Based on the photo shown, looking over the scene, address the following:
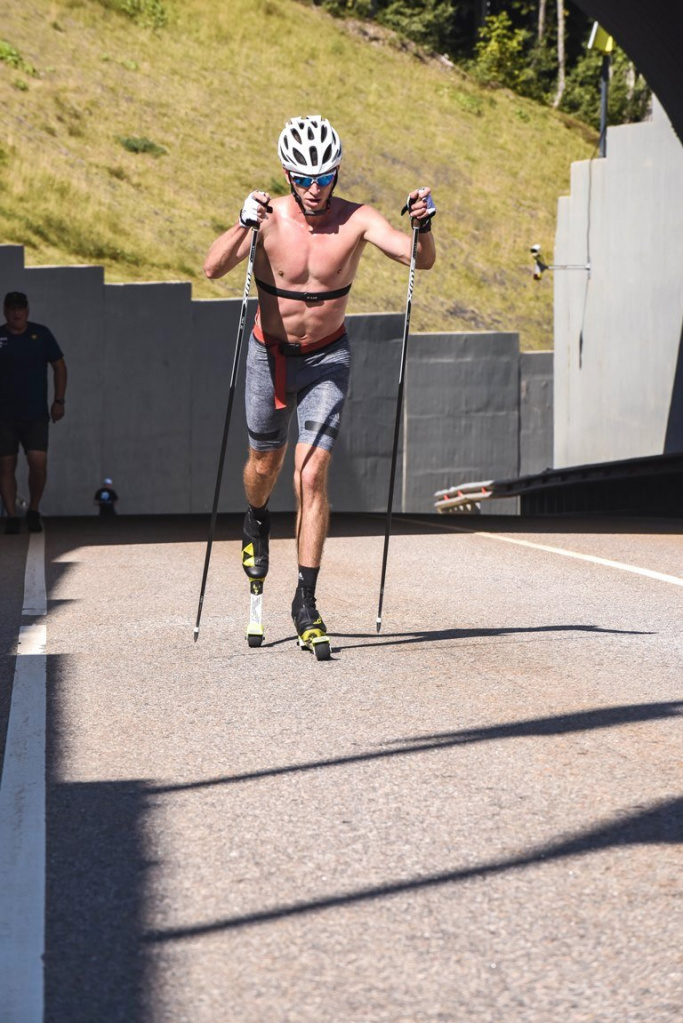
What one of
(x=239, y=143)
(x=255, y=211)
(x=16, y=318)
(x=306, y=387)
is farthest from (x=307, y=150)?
(x=239, y=143)

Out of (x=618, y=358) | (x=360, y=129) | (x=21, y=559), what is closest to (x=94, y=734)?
(x=21, y=559)

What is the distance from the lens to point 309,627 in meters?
7.29

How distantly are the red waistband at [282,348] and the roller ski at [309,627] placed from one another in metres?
0.93

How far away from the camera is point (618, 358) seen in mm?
26406

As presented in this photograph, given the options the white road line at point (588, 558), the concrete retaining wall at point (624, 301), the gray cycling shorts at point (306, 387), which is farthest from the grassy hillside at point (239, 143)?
the gray cycling shorts at point (306, 387)

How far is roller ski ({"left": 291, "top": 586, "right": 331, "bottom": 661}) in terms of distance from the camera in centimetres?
712

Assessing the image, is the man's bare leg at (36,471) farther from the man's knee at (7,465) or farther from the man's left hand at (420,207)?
the man's left hand at (420,207)

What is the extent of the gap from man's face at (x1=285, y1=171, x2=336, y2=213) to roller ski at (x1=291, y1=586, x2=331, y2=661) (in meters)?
1.67

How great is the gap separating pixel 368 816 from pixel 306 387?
3708 mm

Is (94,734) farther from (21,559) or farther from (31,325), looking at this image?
(31,325)

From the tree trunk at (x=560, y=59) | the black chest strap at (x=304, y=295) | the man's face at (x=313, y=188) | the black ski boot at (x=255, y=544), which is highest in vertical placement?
the tree trunk at (x=560, y=59)

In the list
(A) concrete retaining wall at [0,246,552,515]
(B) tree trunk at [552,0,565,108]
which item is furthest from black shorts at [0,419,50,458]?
(B) tree trunk at [552,0,565,108]

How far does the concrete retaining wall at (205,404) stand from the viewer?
32531mm

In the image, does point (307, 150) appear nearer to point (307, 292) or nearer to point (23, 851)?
point (307, 292)
